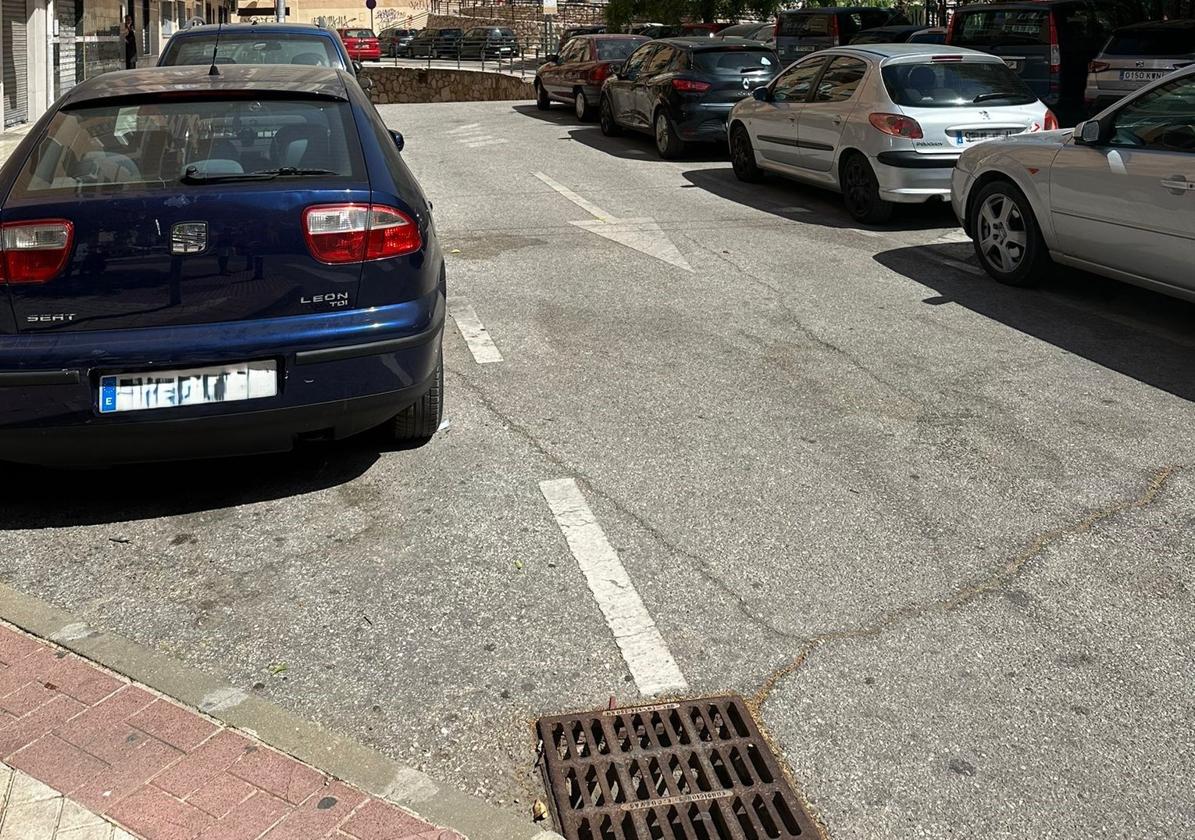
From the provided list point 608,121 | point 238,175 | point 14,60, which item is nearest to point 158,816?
point 238,175

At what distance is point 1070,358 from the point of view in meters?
6.81

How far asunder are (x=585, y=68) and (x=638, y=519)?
17.6m

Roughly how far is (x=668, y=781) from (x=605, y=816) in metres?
0.22

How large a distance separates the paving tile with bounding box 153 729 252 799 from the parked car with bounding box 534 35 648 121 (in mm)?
18129

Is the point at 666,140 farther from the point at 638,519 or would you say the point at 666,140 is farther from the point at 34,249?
the point at 34,249

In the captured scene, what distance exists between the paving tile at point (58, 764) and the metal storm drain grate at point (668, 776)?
115 centimetres

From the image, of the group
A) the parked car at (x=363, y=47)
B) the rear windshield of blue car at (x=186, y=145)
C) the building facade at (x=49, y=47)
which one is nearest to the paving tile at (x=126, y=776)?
the rear windshield of blue car at (x=186, y=145)

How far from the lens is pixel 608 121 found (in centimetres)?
1816

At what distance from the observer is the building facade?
66.2 feet

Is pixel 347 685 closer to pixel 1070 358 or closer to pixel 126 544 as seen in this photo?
pixel 126 544

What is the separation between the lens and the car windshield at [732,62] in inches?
589

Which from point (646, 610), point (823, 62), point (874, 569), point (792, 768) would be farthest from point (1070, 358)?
point (823, 62)

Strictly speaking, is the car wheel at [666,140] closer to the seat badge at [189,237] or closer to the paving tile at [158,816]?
the seat badge at [189,237]

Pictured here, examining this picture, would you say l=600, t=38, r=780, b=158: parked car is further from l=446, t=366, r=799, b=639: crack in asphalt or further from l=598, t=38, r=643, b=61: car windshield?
Answer: l=446, t=366, r=799, b=639: crack in asphalt
